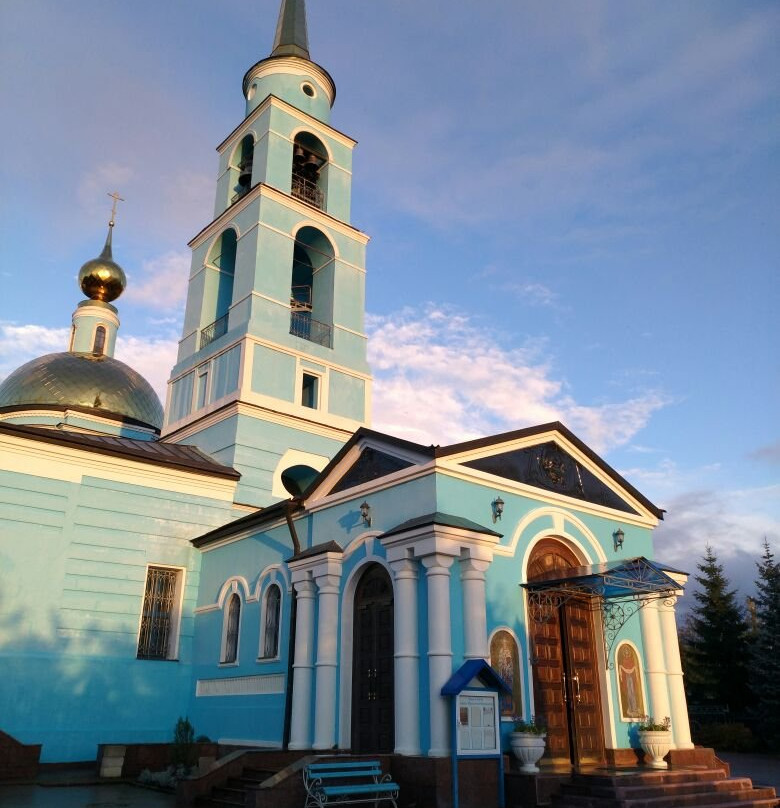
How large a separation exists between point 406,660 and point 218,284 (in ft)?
48.2

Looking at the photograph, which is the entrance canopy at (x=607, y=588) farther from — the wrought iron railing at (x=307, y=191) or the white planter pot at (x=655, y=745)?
the wrought iron railing at (x=307, y=191)

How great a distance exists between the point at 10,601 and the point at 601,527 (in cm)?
1061

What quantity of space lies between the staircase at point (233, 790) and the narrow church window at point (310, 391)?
34.0 ft

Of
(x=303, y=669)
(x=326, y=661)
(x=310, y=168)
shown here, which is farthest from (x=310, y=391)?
(x=326, y=661)

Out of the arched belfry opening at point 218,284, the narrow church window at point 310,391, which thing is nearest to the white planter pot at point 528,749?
the narrow church window at point 310,391

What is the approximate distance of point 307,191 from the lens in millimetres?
22188

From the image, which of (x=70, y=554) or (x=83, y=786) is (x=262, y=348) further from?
(x=83, y=786)

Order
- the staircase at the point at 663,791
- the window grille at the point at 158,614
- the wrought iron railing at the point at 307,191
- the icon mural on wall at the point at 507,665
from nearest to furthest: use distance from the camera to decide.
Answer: the staircase at the point at 663,791, the icon mural on wall at the point at 507,665, the window grille at the point at 158,614, the wrought iron railing at the point at 307,191

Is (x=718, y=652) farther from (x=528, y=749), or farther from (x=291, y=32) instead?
(x=291, y=32)

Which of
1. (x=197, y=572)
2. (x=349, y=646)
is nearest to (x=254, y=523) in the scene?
(x=197, y=572)

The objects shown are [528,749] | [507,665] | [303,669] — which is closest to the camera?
[528,749]

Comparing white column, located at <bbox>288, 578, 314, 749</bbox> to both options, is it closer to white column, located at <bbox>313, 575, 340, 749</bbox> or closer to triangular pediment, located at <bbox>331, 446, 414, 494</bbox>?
white column, located at <bbox>313, 575, 340, 749</bbox>

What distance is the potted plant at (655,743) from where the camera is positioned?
443 inches

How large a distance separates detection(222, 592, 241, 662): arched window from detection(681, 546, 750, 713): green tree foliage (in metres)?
16.4
